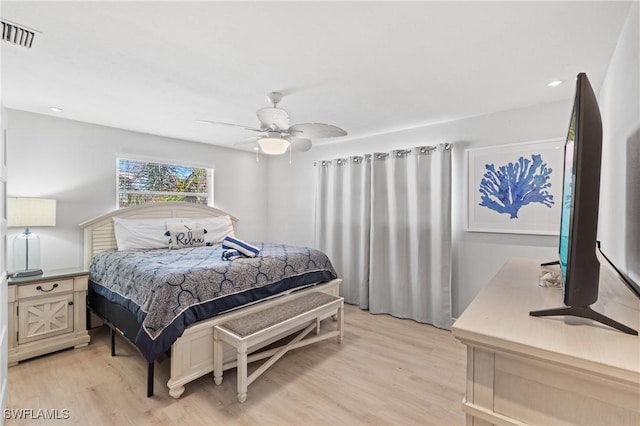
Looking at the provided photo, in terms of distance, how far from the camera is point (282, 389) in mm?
2270

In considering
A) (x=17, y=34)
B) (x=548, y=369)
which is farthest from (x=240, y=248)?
(x=548, y=369)

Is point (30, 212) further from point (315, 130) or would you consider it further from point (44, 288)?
point (315, 130)

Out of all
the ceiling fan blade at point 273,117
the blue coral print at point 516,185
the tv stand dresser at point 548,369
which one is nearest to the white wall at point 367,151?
the blue coral print at point 516,185

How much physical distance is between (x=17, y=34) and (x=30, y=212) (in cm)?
183

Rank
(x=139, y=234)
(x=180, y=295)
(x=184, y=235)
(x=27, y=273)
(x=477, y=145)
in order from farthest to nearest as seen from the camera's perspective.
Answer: (x=184, y=235)
(x=139, y=234)
(x=477, y=145)
(x=27, y=273)
(x=180, y=295)

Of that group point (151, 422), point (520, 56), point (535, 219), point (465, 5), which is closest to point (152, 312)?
point (151, 422)

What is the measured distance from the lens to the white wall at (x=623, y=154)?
4.50ft

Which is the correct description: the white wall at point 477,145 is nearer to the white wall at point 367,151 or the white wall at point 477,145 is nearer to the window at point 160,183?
the white wall at point 367,151

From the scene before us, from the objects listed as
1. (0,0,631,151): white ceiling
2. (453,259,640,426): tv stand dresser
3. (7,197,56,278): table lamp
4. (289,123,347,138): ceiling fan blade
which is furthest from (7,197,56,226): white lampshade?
(453,259,640,426): tv stand dresser

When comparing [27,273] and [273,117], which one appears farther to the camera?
[27,273]

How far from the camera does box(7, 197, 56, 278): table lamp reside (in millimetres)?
2789

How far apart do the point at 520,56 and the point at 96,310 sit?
4135 mm

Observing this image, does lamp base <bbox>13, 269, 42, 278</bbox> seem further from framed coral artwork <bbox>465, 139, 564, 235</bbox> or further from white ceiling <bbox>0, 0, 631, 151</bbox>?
framed coral artwork <bbox>465, 139, 564, 235</bbox>

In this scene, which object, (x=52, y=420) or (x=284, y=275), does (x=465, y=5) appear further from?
(x=52, y=420)
